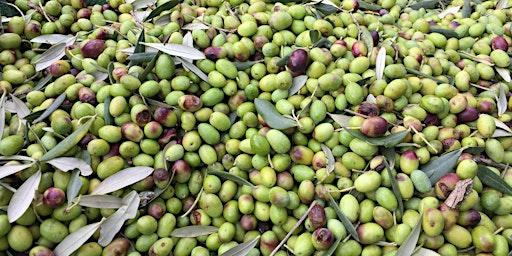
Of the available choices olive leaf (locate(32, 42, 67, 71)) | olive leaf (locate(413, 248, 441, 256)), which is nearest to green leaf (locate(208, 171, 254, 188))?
olive leaf (locate(413, 248, 441, 256))

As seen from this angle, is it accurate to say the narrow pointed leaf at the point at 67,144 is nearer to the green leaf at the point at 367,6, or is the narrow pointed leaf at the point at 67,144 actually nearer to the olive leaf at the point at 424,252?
the olive leaf at the point at 424,252

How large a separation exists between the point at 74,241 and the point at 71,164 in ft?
0.93

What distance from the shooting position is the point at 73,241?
1.43 meters

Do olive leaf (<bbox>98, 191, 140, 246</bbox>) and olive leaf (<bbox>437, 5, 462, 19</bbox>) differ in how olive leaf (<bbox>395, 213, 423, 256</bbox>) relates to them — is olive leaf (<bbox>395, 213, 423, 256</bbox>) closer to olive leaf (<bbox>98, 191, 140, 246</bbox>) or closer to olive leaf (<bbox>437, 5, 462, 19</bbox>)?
olive leaf (<bbox>98, 191, 140, 246</bbox>)

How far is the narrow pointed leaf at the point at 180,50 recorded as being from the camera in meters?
1.85

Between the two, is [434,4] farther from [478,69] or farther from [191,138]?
[191,138]

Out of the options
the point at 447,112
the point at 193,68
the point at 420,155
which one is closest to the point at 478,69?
the point at 447,112

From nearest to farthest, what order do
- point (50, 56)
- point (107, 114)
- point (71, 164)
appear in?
point (71, 164) < point (107, 114) < point (50, 56)

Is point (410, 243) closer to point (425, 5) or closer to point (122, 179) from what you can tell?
point (122, 179)

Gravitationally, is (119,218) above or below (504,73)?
below

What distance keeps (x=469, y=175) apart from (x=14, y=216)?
164 centimetres

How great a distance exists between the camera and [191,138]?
5.45 feet

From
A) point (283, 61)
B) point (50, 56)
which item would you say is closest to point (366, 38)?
point (283, 61)

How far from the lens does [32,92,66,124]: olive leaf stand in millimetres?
1678
